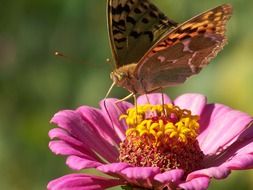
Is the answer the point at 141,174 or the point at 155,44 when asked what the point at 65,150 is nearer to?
the point at 141,174

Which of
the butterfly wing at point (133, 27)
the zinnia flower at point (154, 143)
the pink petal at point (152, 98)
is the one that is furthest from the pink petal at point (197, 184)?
the pink petal at point (152, 98)

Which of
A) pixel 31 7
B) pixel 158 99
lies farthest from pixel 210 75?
pixel 31 7

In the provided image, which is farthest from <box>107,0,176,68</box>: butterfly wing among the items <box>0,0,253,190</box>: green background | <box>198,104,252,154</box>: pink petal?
<box>0,0,253,190</box>: green background

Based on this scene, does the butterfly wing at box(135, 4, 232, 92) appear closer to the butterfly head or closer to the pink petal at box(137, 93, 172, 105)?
the butterfly head

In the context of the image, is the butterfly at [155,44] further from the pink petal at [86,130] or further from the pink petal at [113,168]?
the pink petal at [113,168]

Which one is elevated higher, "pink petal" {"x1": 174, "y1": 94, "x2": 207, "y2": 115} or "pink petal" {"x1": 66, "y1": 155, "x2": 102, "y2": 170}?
"pink petal" {"x1": 174, "y1": 94, "x2": 207, "y2": 115}

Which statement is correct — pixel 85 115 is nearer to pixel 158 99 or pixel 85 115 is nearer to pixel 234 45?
pixel 158 99
